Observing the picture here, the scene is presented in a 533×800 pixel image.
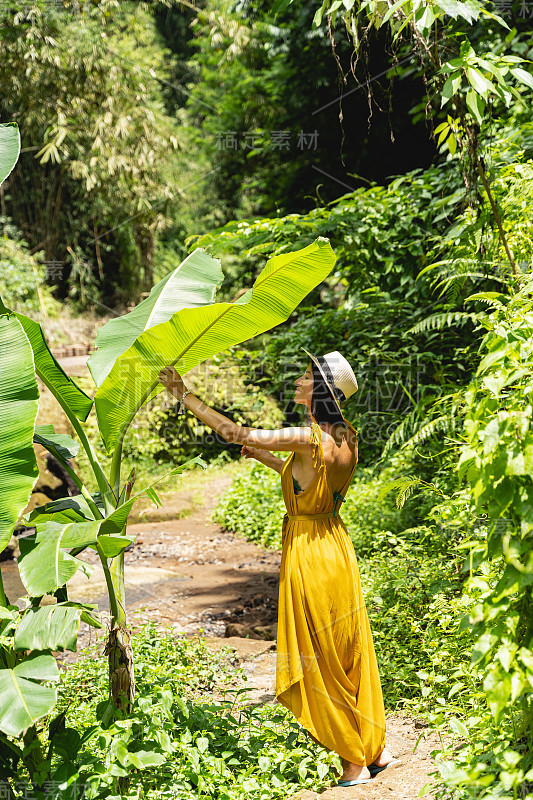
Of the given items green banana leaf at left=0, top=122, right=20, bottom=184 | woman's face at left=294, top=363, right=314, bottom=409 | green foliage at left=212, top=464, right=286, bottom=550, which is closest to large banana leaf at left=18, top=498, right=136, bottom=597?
woman's face at left=294, top=363, right=314, bottom=409

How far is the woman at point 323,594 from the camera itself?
2.96 meters

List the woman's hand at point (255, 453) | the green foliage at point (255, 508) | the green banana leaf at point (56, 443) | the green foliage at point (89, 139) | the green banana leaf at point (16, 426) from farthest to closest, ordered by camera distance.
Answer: the green foliage at point (89, 139)
the green foliage at point (255, 508)
the woman's hand at point (255, 453)
the green banana leaf at point (56, 443)
the green banana leaf at point (16, 426)

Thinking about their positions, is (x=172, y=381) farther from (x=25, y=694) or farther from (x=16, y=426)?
(x=25, y=694)

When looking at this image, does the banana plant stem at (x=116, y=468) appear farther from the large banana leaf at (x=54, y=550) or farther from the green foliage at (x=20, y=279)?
the green foliage at (x=20, y=279)

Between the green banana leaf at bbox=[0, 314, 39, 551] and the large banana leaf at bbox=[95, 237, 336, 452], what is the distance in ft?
1.03

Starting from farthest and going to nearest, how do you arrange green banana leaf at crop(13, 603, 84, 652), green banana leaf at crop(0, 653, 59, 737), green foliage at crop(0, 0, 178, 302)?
1. green foliage at crop(0, 0, 178, 302)
2. green banana leaf at crop(13, 603, 84, 652)
3. green banana leaf at crop(0, 653, 59, 737)

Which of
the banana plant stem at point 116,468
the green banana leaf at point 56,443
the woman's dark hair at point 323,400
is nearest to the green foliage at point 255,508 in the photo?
the woman's dark hair at point 323,400

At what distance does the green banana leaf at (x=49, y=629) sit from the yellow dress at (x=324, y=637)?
1132 mm

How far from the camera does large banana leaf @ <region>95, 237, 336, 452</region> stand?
2.58 metres

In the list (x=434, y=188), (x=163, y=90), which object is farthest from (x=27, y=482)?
(x=163, y=90)

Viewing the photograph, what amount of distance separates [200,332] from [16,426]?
2.56ft

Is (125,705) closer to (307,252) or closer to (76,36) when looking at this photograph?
(307,252)

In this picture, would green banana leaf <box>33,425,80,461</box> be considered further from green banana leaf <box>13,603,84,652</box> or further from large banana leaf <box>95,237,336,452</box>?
green banana leaf <box>13,603,84,652</box>

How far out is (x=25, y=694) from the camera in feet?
6.63
